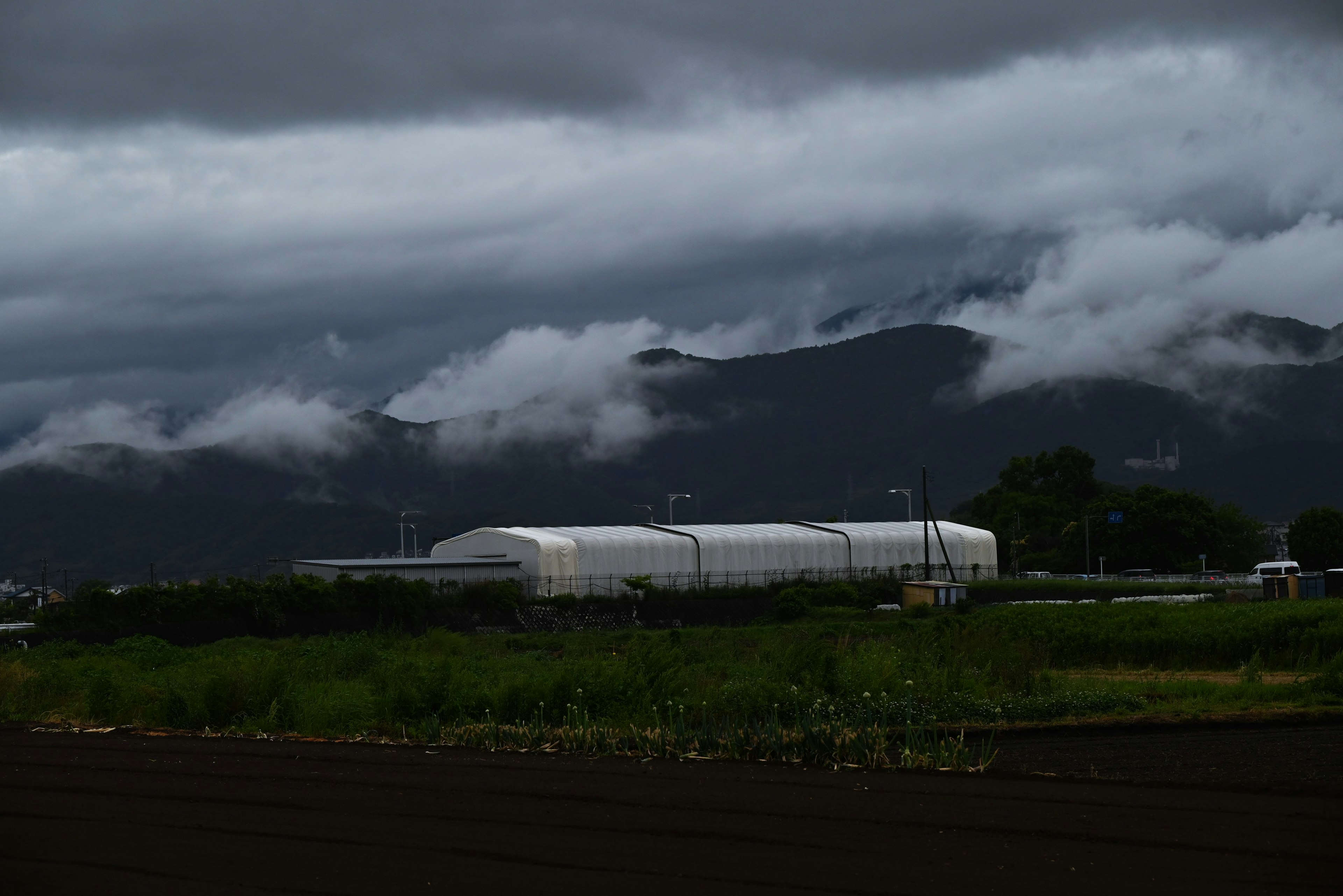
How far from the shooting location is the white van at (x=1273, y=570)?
72.8m

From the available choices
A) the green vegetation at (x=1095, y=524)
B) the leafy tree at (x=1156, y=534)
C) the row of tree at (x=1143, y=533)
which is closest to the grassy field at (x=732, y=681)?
the row of tree at (x=1143, y=533)

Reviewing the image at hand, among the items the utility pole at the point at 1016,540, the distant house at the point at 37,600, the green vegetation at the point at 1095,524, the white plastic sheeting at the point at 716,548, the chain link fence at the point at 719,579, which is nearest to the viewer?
the distant house at the point at 37,600

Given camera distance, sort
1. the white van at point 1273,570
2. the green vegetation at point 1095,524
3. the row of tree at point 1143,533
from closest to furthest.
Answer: the white van at point 1273,570 < the row of tree at point 1143,533 < the green vegetation at point 1095,524

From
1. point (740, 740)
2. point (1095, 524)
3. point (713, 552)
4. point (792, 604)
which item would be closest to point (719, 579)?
point (713, 552)

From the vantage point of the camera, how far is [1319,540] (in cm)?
9519

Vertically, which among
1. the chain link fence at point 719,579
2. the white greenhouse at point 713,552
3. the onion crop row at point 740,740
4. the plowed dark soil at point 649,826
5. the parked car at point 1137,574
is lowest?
the plowed dark soil at point 649,826

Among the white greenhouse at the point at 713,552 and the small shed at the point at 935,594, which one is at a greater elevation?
the white greenhouse at the point at 713,552

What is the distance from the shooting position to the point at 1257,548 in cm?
11756

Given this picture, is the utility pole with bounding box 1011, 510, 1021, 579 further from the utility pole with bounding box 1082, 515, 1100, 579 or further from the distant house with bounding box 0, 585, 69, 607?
the distant house with bounding box 0, 585, 69, 607

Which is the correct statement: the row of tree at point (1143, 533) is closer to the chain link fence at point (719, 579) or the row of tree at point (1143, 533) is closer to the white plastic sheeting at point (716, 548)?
the white plastic sheeting at point (716, 548)

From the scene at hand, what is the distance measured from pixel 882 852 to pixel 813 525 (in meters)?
76.2

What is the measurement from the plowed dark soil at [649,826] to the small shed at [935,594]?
4663 cm

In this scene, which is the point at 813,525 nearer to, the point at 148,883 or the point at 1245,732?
the point at 1245,732

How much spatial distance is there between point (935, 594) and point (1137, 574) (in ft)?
142
